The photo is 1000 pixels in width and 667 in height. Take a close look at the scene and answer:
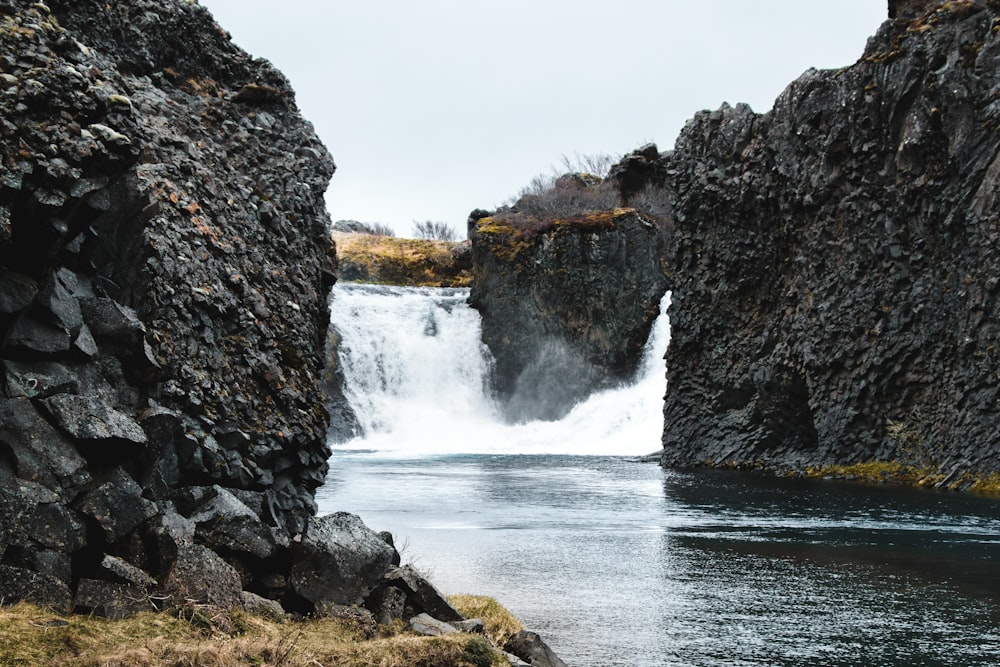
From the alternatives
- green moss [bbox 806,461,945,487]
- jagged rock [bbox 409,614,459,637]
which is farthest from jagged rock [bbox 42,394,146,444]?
green moss [bbox 806,461,945,487]

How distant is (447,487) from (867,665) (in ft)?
79.1

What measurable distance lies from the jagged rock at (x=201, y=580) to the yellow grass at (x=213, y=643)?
0.75ft

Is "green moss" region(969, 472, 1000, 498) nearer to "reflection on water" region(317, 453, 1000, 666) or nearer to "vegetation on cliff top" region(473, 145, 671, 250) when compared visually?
"reflection on water" region(317, 453, 1000, 666)

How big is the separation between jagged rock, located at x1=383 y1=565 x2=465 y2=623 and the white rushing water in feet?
160

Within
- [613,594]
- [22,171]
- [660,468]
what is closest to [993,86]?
[660,468]

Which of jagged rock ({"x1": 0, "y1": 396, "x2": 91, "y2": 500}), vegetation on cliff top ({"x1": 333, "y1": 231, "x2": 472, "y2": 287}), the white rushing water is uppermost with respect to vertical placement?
vegetation on cliff top ({"x1": 333, "y1": 231, "x2": 472, "y2": 287})

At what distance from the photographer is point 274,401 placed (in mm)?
18781

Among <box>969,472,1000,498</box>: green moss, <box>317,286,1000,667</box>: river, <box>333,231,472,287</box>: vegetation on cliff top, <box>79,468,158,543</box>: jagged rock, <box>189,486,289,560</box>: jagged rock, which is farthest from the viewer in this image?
<box>333,231,472,287</box>: vegetation on cliff top

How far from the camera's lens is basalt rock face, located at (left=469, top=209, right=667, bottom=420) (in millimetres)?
71875

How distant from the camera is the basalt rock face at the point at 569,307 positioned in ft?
236

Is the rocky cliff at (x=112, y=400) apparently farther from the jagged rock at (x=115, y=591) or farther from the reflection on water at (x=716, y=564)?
the reflection on water at (x=716, y=564)

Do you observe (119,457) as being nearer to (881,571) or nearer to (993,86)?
(881,571)

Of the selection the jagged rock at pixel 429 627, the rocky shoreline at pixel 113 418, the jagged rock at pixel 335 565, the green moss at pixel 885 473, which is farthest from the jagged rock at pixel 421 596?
the green moss at pixel 885 473

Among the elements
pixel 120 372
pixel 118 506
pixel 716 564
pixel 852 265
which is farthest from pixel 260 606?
pixel 852 265
